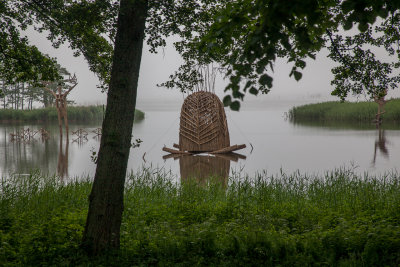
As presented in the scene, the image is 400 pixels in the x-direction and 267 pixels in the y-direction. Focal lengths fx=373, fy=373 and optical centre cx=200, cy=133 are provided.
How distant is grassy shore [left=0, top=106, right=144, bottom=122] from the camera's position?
38750 millimetres

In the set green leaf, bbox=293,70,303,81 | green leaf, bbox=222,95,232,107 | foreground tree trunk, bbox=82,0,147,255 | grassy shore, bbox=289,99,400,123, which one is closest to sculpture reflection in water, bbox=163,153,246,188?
foreground tree trunk, bbox=82,0,147,255

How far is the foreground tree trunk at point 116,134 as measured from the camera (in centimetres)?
418

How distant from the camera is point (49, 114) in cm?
4162

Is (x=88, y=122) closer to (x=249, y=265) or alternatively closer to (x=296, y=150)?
(x=296, y=150)

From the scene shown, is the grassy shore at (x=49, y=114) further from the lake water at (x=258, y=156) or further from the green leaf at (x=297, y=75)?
the green leaf at (x=297, y=75)

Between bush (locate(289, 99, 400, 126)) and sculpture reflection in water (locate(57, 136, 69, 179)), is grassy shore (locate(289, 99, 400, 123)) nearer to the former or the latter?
bush (locate(289, 99, 400, 126))

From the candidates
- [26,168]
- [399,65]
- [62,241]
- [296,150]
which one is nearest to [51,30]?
[62,241]

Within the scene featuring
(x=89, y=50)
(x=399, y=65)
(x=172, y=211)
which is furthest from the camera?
(x=399, y=65)

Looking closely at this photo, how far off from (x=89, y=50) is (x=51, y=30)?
3.75 ft

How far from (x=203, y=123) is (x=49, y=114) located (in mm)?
28931

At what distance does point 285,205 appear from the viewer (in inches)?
258

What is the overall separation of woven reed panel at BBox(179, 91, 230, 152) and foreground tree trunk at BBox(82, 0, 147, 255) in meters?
13.7

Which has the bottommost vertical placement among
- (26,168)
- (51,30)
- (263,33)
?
(26,168)

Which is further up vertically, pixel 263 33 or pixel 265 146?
pixel 263 33
